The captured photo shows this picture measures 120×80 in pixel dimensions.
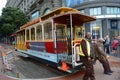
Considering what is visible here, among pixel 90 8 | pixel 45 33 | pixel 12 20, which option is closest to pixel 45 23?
pixel 45 33

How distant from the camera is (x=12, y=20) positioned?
1781 inches

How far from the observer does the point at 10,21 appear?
147 ft

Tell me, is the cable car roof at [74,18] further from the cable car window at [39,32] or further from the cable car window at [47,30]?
the cable car window at [39,32]

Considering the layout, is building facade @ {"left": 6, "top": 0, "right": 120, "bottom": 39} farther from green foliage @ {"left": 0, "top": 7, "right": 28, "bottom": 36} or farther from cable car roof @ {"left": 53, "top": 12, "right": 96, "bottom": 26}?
cable car roof @ {"left": 53, "top": 12, "right": 96, "bottom": 26}

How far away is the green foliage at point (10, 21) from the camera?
44.1 metres

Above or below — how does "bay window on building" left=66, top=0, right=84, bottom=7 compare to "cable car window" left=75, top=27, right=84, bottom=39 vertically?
above

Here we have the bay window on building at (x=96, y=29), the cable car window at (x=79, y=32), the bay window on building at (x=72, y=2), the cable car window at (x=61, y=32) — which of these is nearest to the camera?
the cable car window at (x=61, y=32)

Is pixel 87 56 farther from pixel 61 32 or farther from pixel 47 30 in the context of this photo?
pixel 47 30

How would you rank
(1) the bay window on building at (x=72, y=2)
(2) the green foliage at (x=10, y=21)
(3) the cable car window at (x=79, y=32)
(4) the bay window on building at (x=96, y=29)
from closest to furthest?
(3) the cable car window at (x=79, y=32) → (4) the bay window on building at (x=96, y=29) → (1) the bay window on building at (x=72, y=2) → (2) the green foliage at (x=10, y=21)

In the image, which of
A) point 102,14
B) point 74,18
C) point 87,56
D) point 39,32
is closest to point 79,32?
point 74,18

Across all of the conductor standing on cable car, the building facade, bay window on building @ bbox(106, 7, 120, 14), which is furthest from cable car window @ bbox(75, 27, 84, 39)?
bay window on building @ bbox(106, 7, 120, 14)

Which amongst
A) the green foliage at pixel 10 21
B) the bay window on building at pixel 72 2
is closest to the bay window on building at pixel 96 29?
the bay window on building at pixel 72 2

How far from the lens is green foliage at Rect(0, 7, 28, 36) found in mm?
44062

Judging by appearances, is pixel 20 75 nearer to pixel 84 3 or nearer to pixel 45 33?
pixel 45 33
